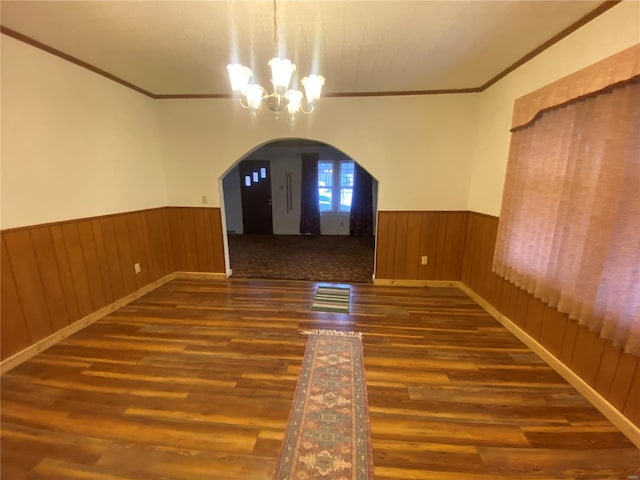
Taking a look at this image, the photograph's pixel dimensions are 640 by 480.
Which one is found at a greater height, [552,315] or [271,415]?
[552,315]

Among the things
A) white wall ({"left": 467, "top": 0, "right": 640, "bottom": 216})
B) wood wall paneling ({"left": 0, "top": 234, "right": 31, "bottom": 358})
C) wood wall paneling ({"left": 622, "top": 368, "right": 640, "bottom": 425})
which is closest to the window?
white wall ({"left": 467, "top": 0, "right": 640, "bottom": 216})

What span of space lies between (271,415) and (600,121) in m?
2.81

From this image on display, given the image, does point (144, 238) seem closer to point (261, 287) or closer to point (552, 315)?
point (261, 287)

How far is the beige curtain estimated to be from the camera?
160 centimetres

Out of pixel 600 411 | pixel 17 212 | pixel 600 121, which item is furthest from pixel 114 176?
pixel 600 411

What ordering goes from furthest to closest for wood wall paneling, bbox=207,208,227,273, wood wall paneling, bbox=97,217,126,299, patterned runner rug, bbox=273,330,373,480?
wood wall paneling, bbox=207,208,227,273 → wood wall paneling, bbox=97,217,126,299 → patterned runner rug, bbox=273,330,373,480

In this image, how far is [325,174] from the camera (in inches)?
291

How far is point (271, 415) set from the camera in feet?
5.82

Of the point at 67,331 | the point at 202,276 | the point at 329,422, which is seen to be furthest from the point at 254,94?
the point at 202,276

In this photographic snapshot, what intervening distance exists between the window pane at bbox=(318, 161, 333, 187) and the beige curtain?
5.08 meters

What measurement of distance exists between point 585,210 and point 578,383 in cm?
124

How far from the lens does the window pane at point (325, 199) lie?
7.48m

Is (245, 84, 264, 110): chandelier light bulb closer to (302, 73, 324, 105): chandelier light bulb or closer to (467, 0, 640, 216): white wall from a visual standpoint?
(302, 73, 324, 105): chandelier light bulb

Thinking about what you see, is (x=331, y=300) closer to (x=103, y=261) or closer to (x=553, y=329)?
(x=553, y=329)
